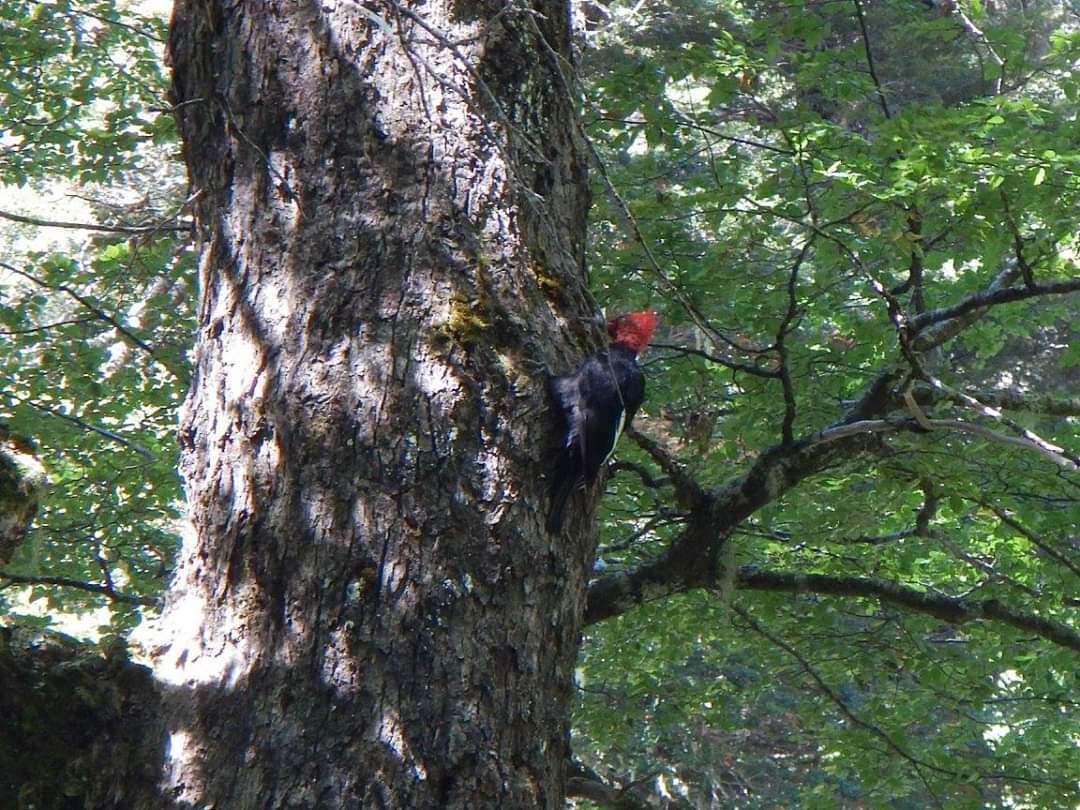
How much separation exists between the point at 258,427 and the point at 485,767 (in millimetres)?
771

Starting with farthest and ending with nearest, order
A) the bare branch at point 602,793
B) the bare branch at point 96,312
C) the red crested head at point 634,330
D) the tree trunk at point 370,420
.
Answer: the bare branch at point 602,793 → the bare branch at point 96,312 → the red crested head at point 634,330 → the tree trunk at point 370,420

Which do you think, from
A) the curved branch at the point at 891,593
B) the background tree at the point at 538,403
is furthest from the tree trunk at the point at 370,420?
the curved branch at the point at 891,593

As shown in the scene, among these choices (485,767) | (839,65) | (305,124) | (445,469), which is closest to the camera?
(485,767)

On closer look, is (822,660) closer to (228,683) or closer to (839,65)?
(839,65)

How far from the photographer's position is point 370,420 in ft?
6.60

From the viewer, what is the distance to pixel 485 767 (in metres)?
1.83

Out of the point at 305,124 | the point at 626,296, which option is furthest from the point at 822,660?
the point at 305,124

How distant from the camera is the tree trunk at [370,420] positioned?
6.00 ft

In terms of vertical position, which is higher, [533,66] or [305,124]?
[533,66]

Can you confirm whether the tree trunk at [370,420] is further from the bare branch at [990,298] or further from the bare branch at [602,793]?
the bare branch at [602,793]

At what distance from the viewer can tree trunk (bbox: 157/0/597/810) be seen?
1830mm

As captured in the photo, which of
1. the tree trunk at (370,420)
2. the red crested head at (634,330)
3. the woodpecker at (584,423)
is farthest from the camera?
the red crested head at (634,330)

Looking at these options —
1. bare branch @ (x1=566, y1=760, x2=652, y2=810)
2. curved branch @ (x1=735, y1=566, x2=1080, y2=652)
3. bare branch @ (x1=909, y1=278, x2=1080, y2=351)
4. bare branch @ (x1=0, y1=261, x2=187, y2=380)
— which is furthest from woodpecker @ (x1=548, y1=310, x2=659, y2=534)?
bare branch @ (x1=566, y1=760, x2=652, y2=810)

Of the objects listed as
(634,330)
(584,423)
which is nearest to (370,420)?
(584,423)
